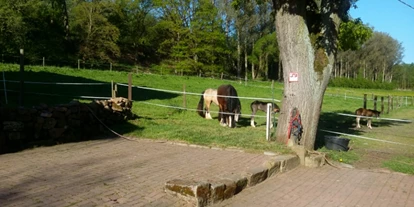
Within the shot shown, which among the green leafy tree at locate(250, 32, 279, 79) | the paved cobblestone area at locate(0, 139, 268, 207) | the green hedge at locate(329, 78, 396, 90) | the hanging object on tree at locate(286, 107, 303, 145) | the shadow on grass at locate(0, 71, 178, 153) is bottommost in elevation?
the paved cobblestone area at locate(0, 139, 268, 207)

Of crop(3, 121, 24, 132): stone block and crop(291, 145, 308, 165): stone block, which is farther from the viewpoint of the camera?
crop(291, 145, 308, 165): stone block

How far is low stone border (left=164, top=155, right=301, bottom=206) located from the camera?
4695mm

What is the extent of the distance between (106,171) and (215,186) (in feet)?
6.63

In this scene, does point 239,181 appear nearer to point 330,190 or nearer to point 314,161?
point 330,190

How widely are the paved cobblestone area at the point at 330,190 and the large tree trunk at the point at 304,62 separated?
1.64 metres

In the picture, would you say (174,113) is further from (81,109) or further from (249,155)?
(249,155)

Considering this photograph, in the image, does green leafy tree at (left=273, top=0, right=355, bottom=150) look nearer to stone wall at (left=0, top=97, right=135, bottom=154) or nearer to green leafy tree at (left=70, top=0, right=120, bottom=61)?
stone wall at (left=0, top=97, right=135, bottom=154)

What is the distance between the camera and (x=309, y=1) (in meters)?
9.01

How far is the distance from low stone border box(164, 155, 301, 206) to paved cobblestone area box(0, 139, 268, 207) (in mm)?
127

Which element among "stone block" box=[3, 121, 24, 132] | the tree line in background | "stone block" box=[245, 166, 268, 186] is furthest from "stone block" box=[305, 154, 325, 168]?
the tree line in background

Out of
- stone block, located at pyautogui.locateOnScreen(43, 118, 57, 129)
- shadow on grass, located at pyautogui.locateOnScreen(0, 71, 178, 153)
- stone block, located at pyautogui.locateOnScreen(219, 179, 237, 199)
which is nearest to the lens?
stone block, located at pyautogui.locateOnScreen(219, 179, 237, 199)

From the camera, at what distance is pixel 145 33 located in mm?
51844

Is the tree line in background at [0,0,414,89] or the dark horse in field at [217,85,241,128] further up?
the tree line in background at [0,0,414,89]

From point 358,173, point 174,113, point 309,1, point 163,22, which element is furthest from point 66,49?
point 358,173
